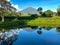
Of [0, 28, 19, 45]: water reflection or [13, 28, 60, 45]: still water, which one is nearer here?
[0, 28, 19, 45]: water reflection

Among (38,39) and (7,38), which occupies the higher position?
(7,38)

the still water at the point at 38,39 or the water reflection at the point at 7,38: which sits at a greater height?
the water reflection at the point at 7,38

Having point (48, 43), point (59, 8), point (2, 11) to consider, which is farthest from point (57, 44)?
point (59, 8)

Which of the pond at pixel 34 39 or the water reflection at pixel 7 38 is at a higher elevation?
the water reflection at pixel 7 38

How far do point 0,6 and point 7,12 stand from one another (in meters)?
3.48

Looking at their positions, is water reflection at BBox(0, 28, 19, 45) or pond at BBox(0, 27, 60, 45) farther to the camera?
pond at BBox(0, 27, 60, 45)

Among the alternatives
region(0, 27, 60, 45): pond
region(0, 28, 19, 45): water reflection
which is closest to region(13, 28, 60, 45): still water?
region(0, 27, 60, 45): pond

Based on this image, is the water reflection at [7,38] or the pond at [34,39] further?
the pond at [34,39]

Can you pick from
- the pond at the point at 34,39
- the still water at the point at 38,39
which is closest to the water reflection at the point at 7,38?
the pond at the point at 34,39

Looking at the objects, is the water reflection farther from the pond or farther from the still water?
the still water

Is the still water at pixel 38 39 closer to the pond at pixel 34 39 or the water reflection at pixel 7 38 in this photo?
the pond at pixel 34 39

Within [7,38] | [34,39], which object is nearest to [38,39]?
[34,39]

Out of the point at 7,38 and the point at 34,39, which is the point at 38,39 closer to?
the point at 34,39

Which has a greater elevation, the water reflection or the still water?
the water reflection
